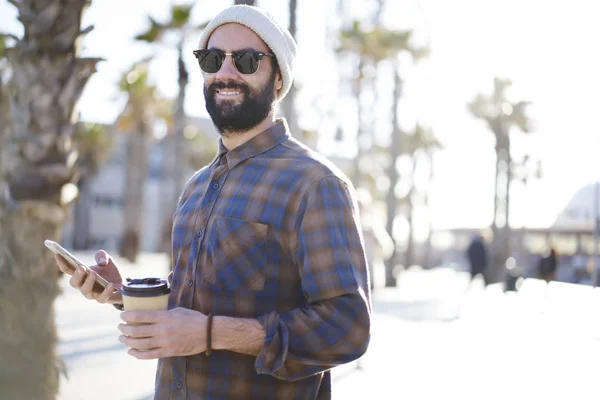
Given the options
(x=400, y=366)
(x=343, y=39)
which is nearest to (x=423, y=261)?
(x=343, y=39)

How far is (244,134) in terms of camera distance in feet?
7.91

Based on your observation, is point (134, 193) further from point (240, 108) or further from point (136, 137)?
point (240, 108)

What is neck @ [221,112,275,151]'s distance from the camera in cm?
241

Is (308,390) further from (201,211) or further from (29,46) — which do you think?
(29,46)

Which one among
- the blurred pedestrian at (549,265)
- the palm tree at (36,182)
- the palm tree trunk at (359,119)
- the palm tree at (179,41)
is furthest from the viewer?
the palm tree trunk at (359,119)

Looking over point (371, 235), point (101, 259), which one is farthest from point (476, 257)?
point (101, 259)

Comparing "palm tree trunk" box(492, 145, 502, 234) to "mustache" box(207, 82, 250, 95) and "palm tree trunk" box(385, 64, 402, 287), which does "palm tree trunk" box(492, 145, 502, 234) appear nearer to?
"palm tree trunk" box(385, 64, 402, 287)

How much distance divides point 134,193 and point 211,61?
107ft

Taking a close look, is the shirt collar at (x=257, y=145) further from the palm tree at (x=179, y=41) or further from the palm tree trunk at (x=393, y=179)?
the palm tree at (x=179, y=41)

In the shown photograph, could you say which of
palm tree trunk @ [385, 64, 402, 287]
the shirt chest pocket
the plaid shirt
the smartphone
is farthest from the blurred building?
the shirt chest pocket

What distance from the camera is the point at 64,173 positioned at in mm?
5059

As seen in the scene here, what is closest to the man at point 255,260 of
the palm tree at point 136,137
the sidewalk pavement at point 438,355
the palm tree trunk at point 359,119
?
the sidewalk pavement at point 438,355

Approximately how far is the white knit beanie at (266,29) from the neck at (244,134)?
16cm

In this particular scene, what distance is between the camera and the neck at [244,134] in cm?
241
